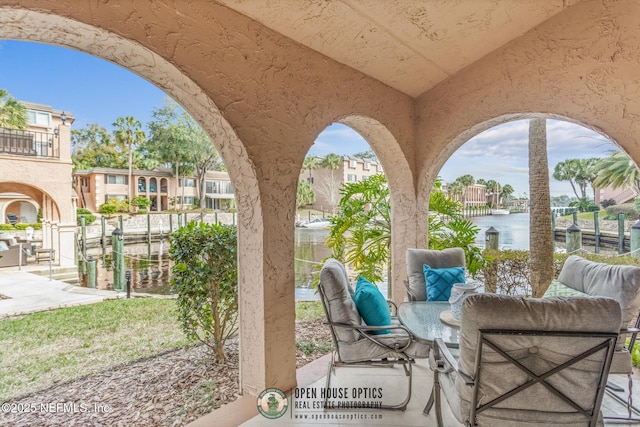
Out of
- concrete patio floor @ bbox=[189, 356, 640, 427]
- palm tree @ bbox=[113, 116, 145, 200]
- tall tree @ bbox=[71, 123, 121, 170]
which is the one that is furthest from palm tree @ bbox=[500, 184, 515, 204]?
palm tree @ bbox=[113, 116, 145, 200]

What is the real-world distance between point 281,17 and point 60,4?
1.18 meters

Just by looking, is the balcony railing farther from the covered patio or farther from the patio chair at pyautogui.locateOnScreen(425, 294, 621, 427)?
the patio chair at pyautogui.locateOnScreen(425, 294, 621, 427)

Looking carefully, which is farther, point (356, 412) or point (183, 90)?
point (356, 412)

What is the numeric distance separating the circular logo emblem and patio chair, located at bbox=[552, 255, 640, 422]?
217 cm

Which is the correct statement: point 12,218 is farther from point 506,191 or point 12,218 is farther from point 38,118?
point 506,191

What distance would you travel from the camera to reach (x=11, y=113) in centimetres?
635

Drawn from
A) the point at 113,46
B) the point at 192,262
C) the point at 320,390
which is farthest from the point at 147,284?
the point at 113,46

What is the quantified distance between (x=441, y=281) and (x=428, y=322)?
2.46 feet

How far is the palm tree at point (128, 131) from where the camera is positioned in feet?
46.5

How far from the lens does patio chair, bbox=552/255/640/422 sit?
1924mm

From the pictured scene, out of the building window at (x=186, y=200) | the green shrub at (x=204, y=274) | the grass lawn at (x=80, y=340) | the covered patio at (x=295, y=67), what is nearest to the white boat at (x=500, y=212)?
the covered patio at (x=295, y=67)

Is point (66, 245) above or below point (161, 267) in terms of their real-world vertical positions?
above

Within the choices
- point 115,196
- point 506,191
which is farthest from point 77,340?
point 115,196

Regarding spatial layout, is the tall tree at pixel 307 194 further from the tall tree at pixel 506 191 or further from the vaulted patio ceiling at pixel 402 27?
the vaulted patio ceiling at pixel 402 27
